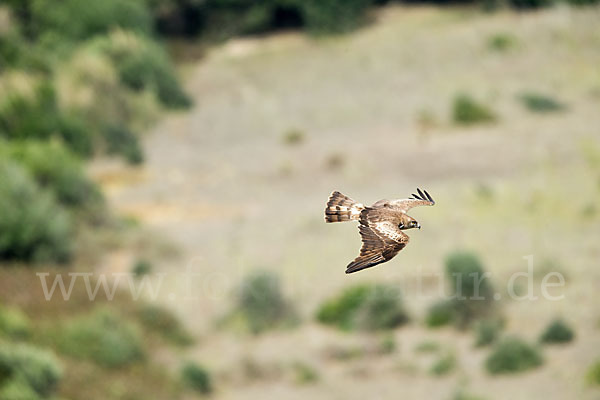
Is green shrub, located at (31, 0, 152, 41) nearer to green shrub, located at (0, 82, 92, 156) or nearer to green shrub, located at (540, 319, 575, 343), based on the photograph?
green shrub, located at (0, 82, 92, 156)

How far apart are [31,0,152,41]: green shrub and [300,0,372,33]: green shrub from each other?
9.65 metres

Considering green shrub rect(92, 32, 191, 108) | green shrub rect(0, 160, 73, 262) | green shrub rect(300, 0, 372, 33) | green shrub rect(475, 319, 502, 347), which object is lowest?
green shrub rect(475, 319, 502, 347)

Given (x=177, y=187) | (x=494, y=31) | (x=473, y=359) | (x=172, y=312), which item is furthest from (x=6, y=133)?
(x=494, y=31)

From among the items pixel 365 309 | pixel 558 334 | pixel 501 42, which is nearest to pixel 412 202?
pixel 558 334

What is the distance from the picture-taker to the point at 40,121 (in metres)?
51.0

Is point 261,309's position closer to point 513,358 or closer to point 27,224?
point 27,224

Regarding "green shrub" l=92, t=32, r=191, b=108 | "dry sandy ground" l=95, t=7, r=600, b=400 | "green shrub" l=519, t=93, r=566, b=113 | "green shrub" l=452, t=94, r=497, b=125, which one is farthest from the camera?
"green shrub" l=92, t=32, r=191, b=108

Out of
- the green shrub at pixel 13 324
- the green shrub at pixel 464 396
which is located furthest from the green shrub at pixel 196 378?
the green shrub at pixel 464 396

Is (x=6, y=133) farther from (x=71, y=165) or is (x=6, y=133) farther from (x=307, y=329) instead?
(x=307, y=329)

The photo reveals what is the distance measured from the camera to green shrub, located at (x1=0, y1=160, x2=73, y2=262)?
37.5m

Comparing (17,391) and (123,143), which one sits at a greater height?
(123,143)

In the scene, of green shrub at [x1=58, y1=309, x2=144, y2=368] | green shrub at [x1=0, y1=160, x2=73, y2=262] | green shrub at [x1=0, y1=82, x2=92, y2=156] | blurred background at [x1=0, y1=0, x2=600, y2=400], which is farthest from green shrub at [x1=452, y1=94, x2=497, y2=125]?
green shrub at [x1=58, y1=309, x2=144, y2=368]

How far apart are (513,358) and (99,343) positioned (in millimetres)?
10138

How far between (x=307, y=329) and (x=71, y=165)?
11.5m
